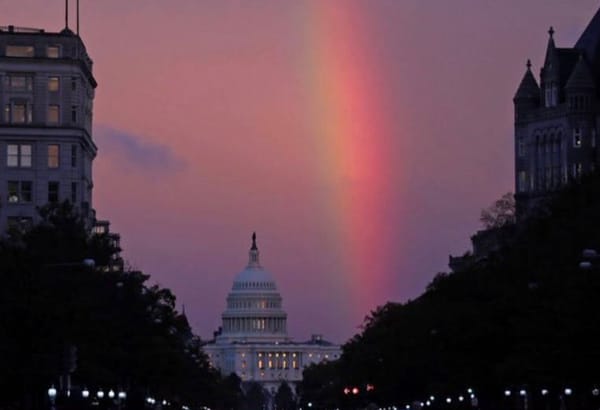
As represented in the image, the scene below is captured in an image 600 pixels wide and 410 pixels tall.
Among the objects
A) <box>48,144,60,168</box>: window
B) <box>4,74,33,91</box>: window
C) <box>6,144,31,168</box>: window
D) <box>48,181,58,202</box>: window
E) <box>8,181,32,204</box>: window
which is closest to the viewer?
<box>4,74,33,91</box>: window

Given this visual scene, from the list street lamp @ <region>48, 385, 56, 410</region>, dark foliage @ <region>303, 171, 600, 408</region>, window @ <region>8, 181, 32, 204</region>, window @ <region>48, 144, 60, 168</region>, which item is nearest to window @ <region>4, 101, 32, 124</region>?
window @ <region>48, 144, 60, 168</region>

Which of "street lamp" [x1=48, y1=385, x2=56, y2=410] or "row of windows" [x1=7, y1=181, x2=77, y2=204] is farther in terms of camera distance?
"row of windows" [x1=7, y1=181, x2=77, y2=204]

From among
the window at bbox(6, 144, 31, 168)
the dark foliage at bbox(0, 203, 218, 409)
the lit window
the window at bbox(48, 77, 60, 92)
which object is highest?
the window at bbox(48, 77, 60, 92)

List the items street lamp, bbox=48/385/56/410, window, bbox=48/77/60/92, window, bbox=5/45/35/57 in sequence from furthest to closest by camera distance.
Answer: window, bbox=48/77/60/92 → window, bbox=5/45/35/57 → street lamp, bbox=48/385/56/410

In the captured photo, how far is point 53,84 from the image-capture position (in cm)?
18875

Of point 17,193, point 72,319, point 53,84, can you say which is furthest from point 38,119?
point 72,319

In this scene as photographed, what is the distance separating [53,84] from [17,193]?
9.32m

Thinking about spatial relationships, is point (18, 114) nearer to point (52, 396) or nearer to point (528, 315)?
point (528, 315)

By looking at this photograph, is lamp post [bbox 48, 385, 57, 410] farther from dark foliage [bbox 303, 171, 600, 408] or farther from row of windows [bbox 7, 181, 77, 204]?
row of windows [bbox 7, 181, 77, 204]

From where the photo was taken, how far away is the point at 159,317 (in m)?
166

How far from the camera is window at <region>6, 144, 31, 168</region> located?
189m

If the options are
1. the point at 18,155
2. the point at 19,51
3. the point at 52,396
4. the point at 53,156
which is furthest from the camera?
the point at 53,156

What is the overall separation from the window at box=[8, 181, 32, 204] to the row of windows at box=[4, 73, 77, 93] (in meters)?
7.62

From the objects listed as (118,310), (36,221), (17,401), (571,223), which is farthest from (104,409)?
(36,221)
